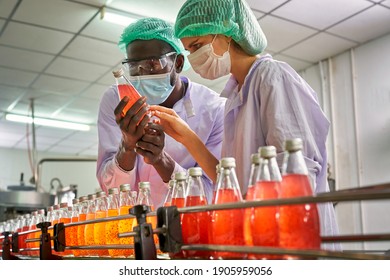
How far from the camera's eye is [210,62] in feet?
4.98

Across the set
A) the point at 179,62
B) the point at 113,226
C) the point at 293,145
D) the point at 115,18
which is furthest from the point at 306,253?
the point at 115,18

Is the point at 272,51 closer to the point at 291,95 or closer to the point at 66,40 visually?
the point at 66,40

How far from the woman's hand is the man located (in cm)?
4

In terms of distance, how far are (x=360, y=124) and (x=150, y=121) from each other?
346 centimetres

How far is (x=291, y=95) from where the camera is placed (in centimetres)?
121

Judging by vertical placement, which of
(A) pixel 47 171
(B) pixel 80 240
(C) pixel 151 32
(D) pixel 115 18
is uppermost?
(D) pixel 115 18

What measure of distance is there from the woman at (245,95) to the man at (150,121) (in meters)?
0.11

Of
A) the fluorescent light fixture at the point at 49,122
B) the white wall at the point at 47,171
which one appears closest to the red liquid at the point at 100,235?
the fluorescent light fixture at the point at 49,122

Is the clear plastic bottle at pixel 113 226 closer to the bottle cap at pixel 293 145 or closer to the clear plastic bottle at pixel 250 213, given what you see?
the clear plastic bottle at pixel 250 213

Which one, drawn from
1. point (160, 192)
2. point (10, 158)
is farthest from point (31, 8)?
point (10, 158)

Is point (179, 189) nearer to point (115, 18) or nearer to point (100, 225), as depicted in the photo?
point (100, 225)

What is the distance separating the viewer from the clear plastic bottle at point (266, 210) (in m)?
0.75

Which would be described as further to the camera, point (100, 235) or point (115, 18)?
point (115, 18)

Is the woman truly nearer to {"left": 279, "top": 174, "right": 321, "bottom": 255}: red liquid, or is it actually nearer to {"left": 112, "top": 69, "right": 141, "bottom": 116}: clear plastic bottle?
{"left": 112, "top": 69, "right": 141, "bottom": 116}: clear plastic bottle
